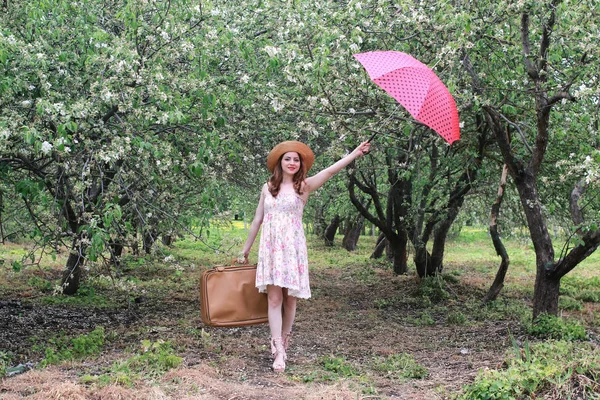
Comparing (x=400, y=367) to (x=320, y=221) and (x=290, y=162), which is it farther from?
(x=320, y=221)

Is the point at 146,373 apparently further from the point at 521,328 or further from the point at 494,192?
the point at 494,192

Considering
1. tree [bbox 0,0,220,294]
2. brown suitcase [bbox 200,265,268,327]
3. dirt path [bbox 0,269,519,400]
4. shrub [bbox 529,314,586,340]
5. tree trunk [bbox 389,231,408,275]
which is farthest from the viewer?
tree trunk [bbox 389,231,408,275]

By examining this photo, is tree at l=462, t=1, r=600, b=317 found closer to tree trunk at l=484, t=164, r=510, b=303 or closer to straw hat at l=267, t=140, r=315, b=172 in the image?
tree trunk at l=484, t=164, r=510, b=303

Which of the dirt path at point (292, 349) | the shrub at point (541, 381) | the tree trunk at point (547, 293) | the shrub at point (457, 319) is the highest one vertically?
the tree trunk at point (547, 293)

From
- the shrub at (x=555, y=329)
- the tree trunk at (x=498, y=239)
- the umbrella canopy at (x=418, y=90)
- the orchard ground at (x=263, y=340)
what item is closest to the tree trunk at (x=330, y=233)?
the orchard ground at (x=263, y=340)

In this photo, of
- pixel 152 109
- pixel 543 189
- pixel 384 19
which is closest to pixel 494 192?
pixel 543 189

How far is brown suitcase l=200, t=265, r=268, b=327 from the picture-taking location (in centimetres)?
575

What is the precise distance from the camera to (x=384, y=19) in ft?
23.4

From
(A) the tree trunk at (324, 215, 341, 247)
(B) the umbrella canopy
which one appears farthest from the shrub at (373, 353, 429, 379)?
(A) the tree trunk at (324, 215, 341, 247)

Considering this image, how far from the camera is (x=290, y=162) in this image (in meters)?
5.68

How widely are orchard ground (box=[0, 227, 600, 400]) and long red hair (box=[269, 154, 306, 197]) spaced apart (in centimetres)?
76

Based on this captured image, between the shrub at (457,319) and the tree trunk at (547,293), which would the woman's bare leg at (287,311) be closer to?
the tree trunk at (547,293)

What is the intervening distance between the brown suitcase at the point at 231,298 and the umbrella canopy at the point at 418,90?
6.72 feet

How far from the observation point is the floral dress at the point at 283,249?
5.52m
